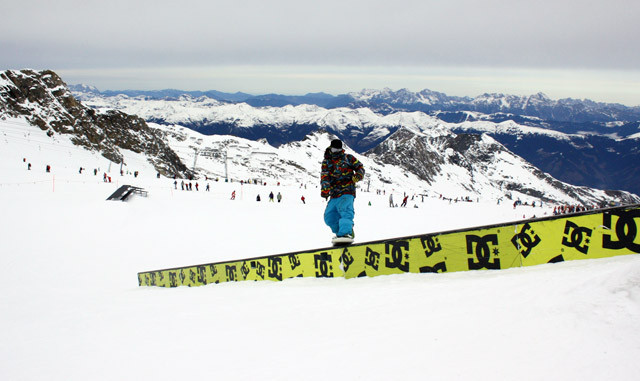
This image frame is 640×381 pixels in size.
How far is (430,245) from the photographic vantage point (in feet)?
20.2

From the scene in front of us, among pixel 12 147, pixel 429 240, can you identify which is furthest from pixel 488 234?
pixel 12 147

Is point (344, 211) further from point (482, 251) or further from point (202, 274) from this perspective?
point (202, 274)

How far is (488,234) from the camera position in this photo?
5.62 meters

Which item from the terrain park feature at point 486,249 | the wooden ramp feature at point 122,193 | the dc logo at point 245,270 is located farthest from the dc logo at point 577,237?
the wooden ramp feature at point 122,193

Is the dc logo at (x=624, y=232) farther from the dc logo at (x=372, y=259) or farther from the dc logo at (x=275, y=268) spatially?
the dc logo at (x=275, y=268)

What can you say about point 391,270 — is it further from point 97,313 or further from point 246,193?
point 246,193

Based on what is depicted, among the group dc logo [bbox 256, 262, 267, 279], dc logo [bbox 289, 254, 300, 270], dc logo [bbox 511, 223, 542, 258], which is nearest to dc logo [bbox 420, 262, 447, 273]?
dc logo [bbox 511, 223, 542, 258]

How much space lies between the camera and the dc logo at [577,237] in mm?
4895

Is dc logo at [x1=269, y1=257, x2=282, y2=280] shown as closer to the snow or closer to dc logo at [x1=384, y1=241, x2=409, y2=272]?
the snow

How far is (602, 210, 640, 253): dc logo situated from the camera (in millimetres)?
4570

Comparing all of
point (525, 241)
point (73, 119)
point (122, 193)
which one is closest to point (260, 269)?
point (525, 241)

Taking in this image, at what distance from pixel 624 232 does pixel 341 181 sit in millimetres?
4559

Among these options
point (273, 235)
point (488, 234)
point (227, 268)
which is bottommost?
point (273, 235)

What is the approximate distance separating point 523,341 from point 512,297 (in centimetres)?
101
